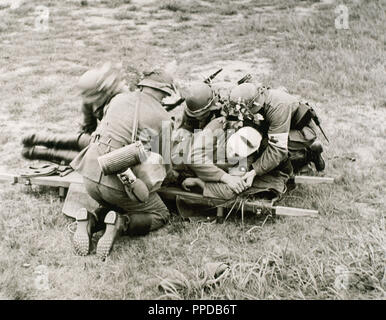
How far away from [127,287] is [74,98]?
498cm

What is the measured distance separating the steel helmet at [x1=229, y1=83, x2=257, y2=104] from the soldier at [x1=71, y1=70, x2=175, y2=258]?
588 mm

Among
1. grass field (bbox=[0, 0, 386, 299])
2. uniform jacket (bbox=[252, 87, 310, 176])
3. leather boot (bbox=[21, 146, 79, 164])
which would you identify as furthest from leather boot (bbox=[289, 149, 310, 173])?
leather boot (bbox=[21, 146, 79, 164])

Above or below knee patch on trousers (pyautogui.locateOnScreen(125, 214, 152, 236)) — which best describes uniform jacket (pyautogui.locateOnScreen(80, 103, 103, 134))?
above

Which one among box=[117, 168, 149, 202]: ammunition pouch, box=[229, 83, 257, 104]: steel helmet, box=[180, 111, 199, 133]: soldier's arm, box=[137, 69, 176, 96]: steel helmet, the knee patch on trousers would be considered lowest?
the knee patch on trousers

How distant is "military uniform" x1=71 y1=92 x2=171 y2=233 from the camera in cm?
450

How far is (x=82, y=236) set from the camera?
4.49 meters

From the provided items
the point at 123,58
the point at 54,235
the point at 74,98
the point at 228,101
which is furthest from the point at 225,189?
the point at 123,58

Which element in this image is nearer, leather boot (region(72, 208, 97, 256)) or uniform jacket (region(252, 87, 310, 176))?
leather boot (region(72, 208, 97, 256))

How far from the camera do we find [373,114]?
24.3 feet

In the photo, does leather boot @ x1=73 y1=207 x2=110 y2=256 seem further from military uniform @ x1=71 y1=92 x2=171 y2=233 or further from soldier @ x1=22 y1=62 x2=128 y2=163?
soldier @ x1=22 y1=62 x2=128 y2=163

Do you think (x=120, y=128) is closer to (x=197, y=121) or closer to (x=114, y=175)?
(x=114, y=175)
